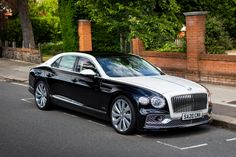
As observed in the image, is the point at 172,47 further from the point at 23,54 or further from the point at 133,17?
the point at 23,54

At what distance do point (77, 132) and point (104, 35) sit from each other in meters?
15.9

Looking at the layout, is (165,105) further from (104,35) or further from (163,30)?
(104,35)

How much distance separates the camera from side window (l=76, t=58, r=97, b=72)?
1071 centimetres

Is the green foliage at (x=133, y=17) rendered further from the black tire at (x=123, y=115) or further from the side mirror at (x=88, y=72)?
the black tire at (x=123, y=115)

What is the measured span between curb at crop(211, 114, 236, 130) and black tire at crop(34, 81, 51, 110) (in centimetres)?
387

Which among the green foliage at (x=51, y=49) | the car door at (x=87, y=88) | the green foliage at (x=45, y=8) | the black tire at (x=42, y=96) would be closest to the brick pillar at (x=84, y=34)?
the green foliage at (x=51, y=49)

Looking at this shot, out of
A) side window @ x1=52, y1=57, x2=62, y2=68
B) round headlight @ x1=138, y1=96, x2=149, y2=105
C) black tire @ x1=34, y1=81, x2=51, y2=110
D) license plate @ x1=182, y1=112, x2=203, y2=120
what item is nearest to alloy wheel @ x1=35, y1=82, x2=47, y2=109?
black tire @ x1=34, y1=81, x2=51, y2=110

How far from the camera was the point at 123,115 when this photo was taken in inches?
371

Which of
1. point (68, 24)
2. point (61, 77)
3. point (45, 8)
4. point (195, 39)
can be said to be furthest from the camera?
point (45, 8)

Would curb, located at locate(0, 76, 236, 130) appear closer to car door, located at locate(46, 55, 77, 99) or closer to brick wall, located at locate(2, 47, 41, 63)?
car door, located at locate(46, 55, 77, 99)

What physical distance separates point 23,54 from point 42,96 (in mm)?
15587

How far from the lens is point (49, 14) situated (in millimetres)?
43062

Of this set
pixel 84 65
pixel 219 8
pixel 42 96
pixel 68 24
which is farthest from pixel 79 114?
pixel 219 8

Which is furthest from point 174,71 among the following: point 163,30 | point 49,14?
point 49,14
